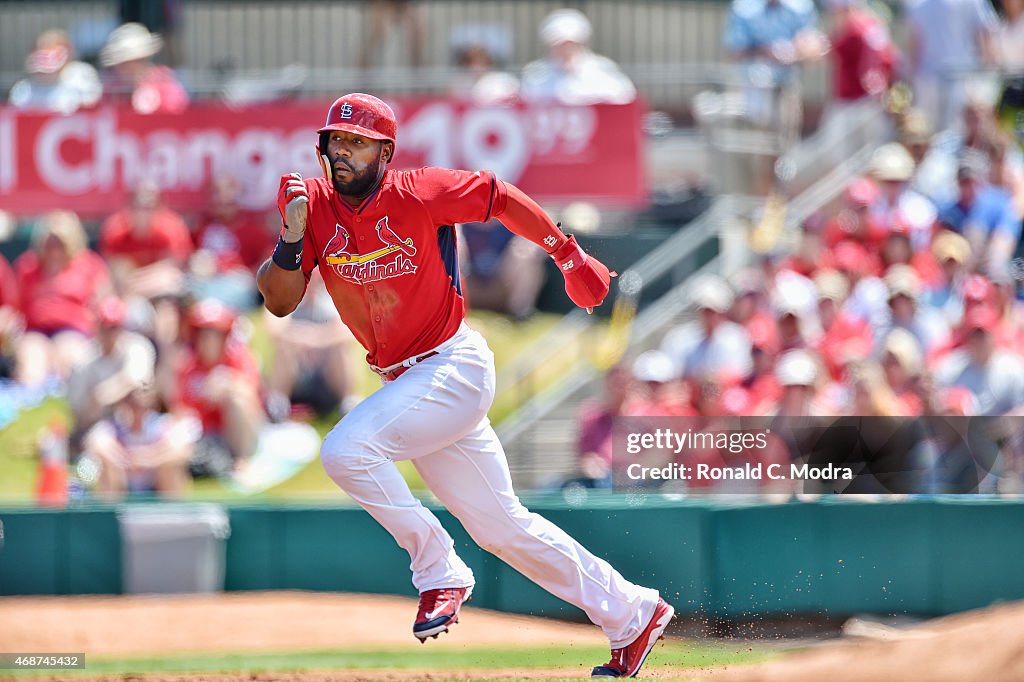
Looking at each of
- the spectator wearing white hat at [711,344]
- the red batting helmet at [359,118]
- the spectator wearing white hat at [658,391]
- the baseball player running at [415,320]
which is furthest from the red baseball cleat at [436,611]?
the spectator wearing white hat at [711,344]

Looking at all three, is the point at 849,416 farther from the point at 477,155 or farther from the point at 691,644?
the point at 477,155

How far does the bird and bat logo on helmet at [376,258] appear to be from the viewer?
650cm

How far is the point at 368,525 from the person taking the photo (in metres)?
10.0

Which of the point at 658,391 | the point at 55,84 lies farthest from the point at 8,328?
the point at 658,391

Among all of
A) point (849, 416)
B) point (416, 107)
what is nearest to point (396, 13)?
point (416, 107)

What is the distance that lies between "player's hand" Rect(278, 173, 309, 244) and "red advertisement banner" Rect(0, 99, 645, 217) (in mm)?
5680

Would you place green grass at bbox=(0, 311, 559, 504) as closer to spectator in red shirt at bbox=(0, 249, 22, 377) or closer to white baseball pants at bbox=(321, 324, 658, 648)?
spectator in red shirt at bbox=(0, 249, 22, 377)

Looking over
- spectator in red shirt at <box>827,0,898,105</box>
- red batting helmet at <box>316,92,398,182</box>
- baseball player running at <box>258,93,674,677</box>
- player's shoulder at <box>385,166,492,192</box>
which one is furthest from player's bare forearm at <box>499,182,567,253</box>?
spectator in red shirt at <box>827,0,898,105</box>

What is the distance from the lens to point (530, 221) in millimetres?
6617

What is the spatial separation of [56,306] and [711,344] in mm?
4902

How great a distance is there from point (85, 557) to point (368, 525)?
1.84 m

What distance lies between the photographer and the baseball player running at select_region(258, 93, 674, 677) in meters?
6.41

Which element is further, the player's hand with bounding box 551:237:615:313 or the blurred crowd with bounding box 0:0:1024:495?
the blurred crowd with bounding box 0:0:1024:495

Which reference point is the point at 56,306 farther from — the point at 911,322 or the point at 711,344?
the point at 911,322
